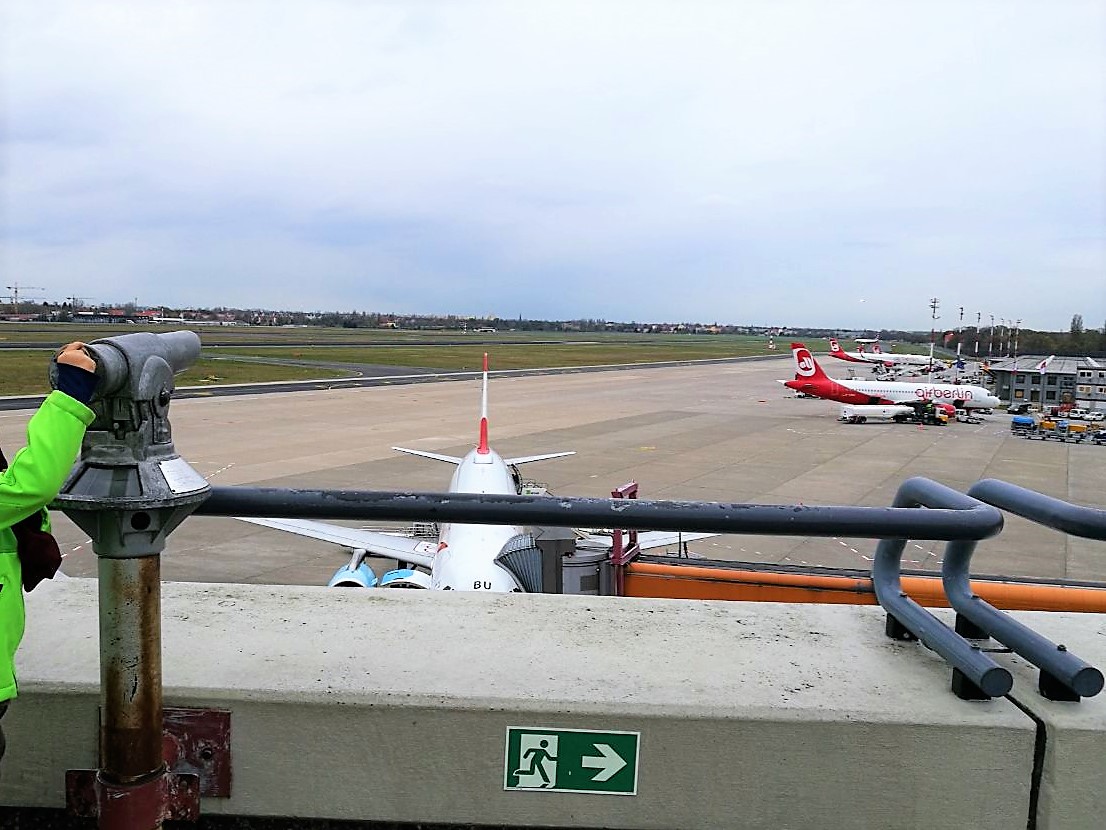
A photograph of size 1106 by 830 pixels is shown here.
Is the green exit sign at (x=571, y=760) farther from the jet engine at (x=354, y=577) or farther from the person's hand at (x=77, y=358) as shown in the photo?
the jet engine at (x=354, y=577)

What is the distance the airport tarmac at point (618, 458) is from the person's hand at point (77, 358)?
16562 mm

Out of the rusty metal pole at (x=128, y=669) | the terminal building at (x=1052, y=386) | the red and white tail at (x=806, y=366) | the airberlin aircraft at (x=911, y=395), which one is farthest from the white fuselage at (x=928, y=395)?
the rusty metal pole at (x=128, y=669)

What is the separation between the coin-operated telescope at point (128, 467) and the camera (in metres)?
2.47

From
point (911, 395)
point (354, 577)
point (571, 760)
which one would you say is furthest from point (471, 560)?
point (911, 395)

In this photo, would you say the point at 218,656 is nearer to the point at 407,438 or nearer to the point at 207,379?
the point at 407,438

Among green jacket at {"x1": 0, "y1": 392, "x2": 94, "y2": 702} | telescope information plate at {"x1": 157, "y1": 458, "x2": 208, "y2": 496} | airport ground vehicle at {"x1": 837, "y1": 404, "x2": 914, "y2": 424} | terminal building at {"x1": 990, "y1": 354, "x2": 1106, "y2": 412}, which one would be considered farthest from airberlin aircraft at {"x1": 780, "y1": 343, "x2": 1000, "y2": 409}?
green jacket at {"x1": 0, "y1": 392, "x2": 94, "y2": 702}

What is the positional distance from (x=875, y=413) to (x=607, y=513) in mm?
55076

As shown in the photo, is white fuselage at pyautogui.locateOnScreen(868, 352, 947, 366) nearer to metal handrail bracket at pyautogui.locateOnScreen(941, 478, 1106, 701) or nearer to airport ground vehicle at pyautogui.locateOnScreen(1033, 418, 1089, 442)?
airport ground vehicle at pyautogui.locateOnScreen(1033, 418, 1089, 442)

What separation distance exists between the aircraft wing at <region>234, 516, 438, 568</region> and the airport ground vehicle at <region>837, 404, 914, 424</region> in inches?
1624

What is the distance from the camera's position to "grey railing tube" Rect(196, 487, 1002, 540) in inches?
120

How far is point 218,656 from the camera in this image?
3373 millimetres

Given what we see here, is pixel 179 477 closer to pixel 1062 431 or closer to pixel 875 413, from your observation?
pixel 1062 431

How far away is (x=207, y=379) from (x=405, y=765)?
6660cm

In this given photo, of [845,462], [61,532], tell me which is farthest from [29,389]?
[845,462]
